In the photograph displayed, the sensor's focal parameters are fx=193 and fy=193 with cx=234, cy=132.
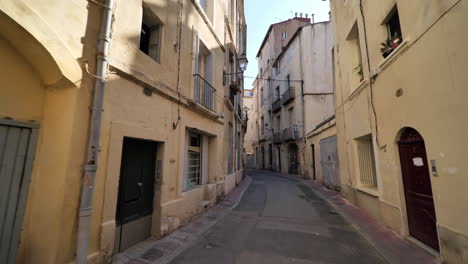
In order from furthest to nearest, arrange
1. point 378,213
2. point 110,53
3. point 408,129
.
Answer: point 378,213 < point 408,129 < point 110,53

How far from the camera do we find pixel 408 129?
4.23 meters

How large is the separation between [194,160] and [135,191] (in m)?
2.65

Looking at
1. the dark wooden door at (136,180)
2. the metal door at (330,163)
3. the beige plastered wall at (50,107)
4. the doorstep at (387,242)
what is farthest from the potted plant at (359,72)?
the beige plastered wall at (50,107)

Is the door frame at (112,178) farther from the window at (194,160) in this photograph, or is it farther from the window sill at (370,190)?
the window sill at (370,190)

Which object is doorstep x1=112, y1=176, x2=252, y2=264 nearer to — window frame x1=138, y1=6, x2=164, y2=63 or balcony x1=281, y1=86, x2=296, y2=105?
window frame x1=138, y1=6, x2=164, y2=63

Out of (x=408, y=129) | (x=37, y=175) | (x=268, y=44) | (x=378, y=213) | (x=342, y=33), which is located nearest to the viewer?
(x=37, y=175)

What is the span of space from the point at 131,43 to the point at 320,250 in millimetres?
5412

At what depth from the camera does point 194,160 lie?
658 cm

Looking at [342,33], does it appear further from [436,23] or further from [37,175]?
[37,175]

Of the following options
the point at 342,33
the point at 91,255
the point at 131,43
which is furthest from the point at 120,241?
the point at 342,33

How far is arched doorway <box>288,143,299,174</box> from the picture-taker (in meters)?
17.4

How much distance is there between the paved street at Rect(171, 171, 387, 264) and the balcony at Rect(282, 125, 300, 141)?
34.4 feet

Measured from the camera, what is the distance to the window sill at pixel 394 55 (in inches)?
158

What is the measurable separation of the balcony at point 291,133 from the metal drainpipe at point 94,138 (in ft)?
49.9
